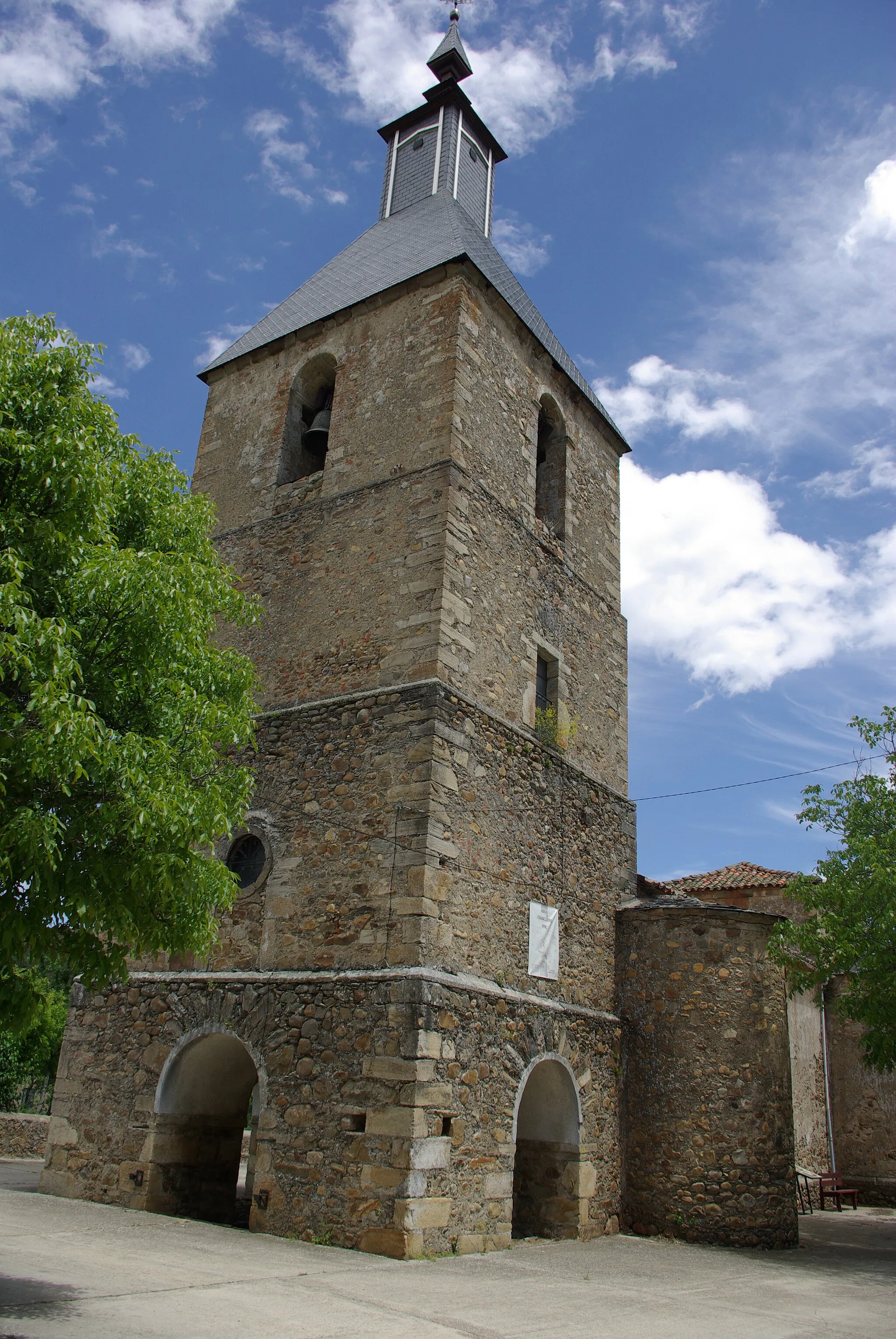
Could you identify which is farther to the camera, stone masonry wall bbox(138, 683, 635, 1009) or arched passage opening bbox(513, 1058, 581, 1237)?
arched passage opening bbox(513, 1058, 581, 1237)

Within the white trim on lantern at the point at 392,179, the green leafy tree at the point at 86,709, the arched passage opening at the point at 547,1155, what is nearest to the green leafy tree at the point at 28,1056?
the arched passage opening at the point at 547,1155

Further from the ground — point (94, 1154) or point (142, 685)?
point (142, 685)

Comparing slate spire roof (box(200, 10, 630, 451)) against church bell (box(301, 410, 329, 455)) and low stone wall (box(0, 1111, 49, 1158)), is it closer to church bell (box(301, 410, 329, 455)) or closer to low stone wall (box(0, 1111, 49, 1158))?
church bell (box(301, 410, 329, 455))

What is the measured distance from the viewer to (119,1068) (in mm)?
9742

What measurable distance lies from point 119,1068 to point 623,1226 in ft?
18.5

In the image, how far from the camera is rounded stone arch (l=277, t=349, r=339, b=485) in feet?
40.5

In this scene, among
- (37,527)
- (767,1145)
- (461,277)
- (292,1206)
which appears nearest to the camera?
(37,527)

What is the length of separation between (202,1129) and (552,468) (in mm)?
9215

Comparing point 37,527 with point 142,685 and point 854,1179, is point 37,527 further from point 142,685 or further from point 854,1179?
point 854,1179

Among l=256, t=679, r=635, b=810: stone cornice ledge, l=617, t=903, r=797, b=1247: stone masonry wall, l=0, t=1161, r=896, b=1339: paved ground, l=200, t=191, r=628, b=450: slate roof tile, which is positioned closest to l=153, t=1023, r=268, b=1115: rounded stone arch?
l=0, t=1161, r=896, b=1339: paved ground

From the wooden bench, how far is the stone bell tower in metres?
6.57

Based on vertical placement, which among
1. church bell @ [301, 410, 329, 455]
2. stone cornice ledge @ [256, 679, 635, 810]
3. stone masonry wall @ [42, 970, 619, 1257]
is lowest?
stone masonry wall @ [42, 970, 619, 1257]

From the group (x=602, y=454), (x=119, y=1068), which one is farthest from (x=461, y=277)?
(x=119, y=1068)

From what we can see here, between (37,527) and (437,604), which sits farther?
(437,604)
